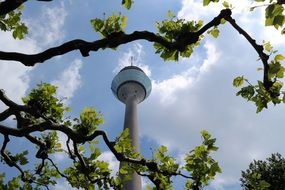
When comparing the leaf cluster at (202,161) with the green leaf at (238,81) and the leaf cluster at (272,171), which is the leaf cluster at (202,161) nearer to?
the green leaf at (238,81)

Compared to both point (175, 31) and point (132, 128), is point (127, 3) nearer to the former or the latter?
point (175, 31)

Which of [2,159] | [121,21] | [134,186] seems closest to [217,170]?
[121,21]

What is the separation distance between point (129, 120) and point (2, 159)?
70989mm

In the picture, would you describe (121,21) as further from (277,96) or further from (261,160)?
(261,160)

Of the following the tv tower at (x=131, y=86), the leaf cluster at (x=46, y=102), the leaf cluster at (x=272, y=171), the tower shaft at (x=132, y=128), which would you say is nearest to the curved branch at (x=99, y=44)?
the leaf cluster at (x=46, y=102)

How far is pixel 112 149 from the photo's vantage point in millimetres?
8961

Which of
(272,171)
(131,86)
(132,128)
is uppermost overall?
(131,86)

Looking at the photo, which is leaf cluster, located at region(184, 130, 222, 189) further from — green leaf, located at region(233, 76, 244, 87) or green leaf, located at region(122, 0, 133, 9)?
green leaf, located at region(122, 0, 133, 9)

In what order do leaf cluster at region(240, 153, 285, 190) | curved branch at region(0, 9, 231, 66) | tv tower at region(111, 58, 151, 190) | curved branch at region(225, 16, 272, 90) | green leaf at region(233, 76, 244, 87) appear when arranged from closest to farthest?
curved branch at region(0, 9, 231, 66), curved branch at region(225, 16, 272, 90), green leaf at region(233, 76, 244, 87), leaf cluster at region(240, 153, 285, 190), tv tower at region(111, 58, 151, 190)

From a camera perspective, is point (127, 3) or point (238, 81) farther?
point (238, 81)

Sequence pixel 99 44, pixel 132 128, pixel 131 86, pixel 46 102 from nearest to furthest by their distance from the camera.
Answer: pixel 99 44 < pixel 46 102 < pixel 132 128 < pixel 131 86

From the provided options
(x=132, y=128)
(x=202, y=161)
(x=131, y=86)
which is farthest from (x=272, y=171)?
(x=131, y=86)

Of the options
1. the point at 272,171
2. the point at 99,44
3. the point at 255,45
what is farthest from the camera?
the point at 272,171

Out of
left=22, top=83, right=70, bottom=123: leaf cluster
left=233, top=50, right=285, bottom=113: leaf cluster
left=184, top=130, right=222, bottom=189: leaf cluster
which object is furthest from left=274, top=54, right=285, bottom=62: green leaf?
left=22, top=83, right=70, bottom=123: leaf cluster
